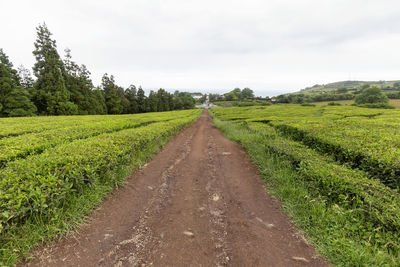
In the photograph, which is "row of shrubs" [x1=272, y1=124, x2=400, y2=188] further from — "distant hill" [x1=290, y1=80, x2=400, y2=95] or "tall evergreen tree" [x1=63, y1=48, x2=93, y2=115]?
"distant hill" [x1=290, y1=80, x2=400, y2=95]

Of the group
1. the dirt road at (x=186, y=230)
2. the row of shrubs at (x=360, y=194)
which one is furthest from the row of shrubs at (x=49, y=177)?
the row of shrubs at (x=360, y=194)

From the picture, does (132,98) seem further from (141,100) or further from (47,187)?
(47,187)

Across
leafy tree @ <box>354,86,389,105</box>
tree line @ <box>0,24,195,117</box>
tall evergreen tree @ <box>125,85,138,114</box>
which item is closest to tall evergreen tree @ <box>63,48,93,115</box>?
tree line @ <box>0,24,195,117</box>

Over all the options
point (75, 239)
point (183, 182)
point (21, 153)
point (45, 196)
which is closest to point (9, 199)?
point (45, 196)

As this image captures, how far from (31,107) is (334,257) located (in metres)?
41.6

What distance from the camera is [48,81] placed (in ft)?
92.5

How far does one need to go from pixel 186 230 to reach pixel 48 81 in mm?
39793

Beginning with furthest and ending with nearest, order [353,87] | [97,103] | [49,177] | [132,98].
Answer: [353,87]
[132,98]
[97,103]
[49,177]

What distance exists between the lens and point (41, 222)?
2.62m

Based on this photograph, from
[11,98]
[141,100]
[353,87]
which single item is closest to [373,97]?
[141,100]

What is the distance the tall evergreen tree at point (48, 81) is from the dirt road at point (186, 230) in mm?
35171

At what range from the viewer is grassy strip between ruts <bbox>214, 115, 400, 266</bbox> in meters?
2.29

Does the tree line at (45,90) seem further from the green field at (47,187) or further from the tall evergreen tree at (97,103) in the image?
the green field at (47,187)

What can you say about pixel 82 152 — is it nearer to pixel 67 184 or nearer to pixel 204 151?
pixel 67 184
